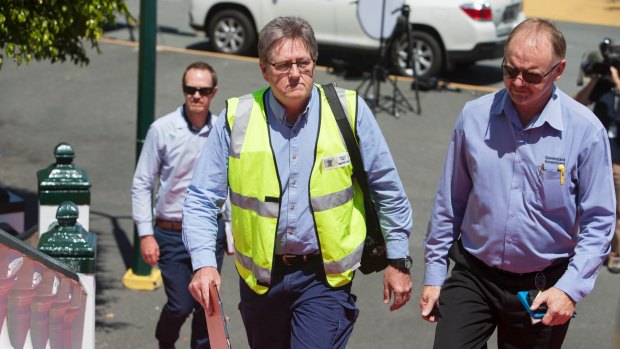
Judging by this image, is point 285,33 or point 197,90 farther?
point 197,90

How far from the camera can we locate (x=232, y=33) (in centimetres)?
1769

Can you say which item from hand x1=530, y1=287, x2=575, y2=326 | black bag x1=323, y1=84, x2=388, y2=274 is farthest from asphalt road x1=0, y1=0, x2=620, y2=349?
hand x1=530, y1=287, x2=575, y2=326

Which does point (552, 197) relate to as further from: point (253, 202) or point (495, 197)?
A: point (253, 202)

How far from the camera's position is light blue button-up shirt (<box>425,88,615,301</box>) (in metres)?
4.59

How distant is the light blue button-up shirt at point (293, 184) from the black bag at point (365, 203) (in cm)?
3

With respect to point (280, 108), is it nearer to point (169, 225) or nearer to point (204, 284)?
point (204, 284)

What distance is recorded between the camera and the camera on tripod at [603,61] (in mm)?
9055

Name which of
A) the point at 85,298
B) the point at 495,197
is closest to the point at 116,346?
the point at 85,298

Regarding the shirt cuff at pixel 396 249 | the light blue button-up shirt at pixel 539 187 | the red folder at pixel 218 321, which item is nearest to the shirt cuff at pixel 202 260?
the red folder at pixel 218 321

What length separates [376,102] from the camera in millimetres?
14805

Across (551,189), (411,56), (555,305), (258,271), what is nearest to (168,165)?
(258,271)

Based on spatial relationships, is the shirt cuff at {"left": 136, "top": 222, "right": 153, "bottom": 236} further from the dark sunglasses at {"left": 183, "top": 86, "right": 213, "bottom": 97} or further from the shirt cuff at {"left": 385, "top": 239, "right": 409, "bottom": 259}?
the shirt cuff at {"left": 385, "top": 239, "right": 409, "bottom": 259}

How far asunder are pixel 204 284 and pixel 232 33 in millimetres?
13260

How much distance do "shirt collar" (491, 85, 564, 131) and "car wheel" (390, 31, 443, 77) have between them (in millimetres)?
11351
